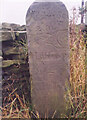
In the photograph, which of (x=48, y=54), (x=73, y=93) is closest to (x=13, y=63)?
(x=48, y=54)

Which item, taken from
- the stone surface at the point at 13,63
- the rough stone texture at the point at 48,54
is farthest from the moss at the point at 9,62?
the rough stone texture at the point at 48,54

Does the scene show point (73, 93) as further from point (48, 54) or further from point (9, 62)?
point (9, 62)

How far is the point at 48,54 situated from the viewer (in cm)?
185

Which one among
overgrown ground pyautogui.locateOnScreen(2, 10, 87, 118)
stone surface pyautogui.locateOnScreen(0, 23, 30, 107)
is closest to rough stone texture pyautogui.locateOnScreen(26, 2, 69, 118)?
overgrown ground pyautogui.locateOnScreen(2, 10, 87, 118)

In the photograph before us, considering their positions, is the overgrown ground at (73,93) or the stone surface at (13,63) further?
the stone surface at (13,63)

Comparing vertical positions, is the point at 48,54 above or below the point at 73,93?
above

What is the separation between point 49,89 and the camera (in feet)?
6.32

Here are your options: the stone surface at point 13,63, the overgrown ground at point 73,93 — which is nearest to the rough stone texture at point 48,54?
the overgrown ground at point 73,93

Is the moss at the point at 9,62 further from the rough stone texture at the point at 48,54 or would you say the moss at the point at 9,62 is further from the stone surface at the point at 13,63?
the rough stone texture at the point at 48,54

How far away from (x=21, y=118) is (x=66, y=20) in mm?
1263

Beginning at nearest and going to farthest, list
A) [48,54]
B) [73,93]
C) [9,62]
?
[48,54], [73,93], [9,62]

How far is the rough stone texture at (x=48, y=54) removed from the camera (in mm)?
1782

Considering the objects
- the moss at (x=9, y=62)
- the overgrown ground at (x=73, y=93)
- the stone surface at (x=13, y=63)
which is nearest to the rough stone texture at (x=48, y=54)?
the overgrown ground at (x=73, y=93)

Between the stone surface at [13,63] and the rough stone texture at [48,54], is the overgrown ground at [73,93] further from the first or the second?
the rough stone texture at [48,54]
